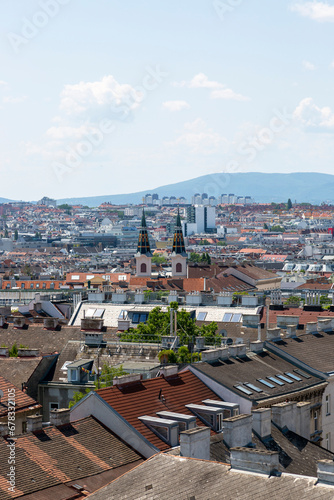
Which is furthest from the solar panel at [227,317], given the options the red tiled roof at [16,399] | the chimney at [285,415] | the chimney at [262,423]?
the chimney at [262,423]

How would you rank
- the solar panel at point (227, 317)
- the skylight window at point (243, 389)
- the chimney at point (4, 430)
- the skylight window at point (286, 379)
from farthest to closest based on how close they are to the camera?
the solar panel at point (227, 317) < the skylight window at point (286, 379) < the skylight window at point (243, 389) < the chimney at point (4, 430)

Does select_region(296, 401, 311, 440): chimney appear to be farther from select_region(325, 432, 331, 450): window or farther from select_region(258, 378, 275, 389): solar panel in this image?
select_region(325, 432, 331, 450): window

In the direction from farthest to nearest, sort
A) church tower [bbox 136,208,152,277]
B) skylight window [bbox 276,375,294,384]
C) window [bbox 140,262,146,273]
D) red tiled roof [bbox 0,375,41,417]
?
window [bbox 140,262,146,273] < church tower [bbox 136,208,152,277] < skylight window [bbox 276,375,294,384] < red tiled roof [bbox 0,375,41,417]

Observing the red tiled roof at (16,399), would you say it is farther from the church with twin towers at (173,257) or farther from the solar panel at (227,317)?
the church with twin towers at (173,257)

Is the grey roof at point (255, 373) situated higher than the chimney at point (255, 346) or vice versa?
the chimney at point (255, 346)

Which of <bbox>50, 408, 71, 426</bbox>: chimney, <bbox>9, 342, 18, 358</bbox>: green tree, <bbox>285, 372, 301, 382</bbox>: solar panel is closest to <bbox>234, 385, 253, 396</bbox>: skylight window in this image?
<bbox>285, 372, 301, 382</bbox>: solar panel

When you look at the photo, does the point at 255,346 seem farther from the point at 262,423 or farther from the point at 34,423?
the point at 34,423

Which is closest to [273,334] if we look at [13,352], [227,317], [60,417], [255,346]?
[255,346]
